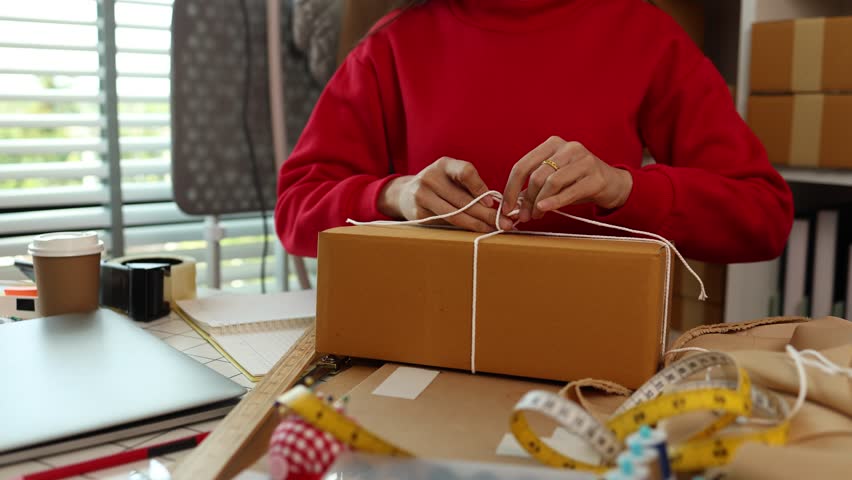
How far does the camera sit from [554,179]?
2.77 ft

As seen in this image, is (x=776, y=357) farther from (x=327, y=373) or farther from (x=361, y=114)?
(x=361, y=114)

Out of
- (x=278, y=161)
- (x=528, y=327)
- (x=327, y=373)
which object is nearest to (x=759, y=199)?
(x=528, y=327)

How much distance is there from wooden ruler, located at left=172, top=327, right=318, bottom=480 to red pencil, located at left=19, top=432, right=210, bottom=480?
2 centimetres

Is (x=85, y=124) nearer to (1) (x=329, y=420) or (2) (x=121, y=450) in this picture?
(2) (x=121, y=450)

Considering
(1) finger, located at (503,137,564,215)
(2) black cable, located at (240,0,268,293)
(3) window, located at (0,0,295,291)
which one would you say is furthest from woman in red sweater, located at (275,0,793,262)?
(3) window, located at (0,0,295,291)

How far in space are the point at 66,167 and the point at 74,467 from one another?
1.40 metres

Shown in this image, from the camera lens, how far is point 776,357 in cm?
64

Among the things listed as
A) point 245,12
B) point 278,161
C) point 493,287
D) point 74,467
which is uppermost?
point 245,12

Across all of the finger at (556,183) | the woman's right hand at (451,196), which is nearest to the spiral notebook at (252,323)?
the woman's right hand at (451,196)

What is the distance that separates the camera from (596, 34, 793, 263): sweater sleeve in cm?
104

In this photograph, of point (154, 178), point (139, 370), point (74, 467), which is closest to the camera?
point (74, 467)

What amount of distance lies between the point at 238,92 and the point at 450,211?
3.03ft

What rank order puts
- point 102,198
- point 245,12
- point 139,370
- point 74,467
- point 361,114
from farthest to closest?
point 102,198 < point 245,12 < point 361,114 < point 139,370 < point 74,467

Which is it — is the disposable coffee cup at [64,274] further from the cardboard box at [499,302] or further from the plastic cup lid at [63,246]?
the cardboard box at [499,302]
